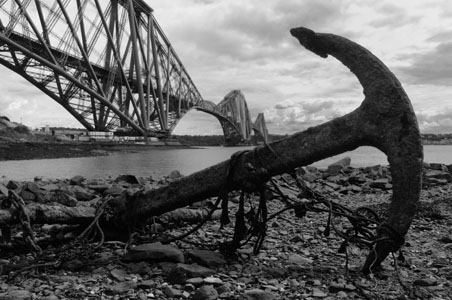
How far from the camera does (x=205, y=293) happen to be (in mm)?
2162

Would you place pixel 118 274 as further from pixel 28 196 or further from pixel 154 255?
pixel 28 196

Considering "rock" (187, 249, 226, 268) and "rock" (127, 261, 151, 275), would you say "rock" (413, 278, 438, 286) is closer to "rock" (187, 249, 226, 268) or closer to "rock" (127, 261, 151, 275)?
"rock" (187, 249, 226, 268)

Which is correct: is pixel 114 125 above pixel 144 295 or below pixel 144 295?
above

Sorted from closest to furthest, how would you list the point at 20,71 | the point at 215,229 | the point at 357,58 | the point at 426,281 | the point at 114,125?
the point at 426,281 → the point at 357,58 → the point at 215,229 → the point at 20,71 → the point at 114,125

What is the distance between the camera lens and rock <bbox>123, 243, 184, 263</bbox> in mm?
2758

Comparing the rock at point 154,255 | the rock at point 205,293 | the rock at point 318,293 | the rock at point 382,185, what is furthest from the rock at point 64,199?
the rock at point 382,185

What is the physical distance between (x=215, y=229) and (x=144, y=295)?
1797mm

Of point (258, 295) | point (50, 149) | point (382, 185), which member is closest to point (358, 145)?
point (258, 295)

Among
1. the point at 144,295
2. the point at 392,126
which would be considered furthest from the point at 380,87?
the point at 144,295

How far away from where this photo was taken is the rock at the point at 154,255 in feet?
9.05

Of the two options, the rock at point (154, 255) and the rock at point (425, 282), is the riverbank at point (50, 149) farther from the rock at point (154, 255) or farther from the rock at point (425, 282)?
the rock at point (425, 282)

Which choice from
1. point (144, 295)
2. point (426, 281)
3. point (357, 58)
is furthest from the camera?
point (357, 58)

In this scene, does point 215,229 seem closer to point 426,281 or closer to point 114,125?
point 426,281

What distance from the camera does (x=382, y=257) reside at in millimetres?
2568
